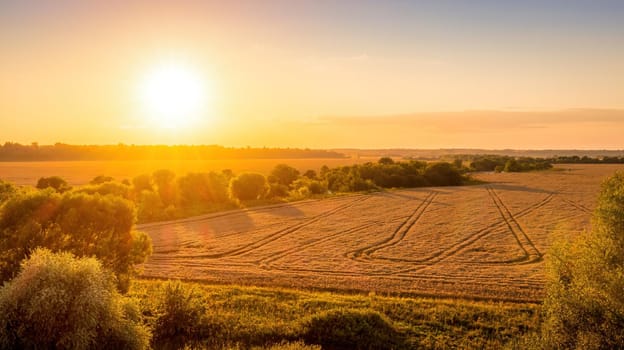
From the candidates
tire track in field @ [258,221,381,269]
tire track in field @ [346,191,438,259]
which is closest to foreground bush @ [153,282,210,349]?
tire track in field @ [258,221,381,269]

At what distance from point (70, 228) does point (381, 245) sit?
22.4 metres

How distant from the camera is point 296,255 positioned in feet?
104

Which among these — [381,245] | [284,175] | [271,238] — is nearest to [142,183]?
[284,175]

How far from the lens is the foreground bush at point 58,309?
1252 cm

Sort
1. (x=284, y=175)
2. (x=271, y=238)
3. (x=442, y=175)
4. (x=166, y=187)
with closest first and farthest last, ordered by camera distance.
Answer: (x=271, y=238) < (x=166, y=187) < (x=284, y=175) < (x=442, y=175)

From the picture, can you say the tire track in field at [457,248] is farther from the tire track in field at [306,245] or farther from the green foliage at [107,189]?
the green foliage at [107,189]

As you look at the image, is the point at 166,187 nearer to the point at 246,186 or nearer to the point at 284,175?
the point at 246,186

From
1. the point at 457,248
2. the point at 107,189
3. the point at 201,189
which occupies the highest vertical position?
the point at 107,189

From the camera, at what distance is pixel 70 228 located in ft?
60.4

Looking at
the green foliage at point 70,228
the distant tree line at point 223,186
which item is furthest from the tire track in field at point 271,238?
the green foliage at point 70,228

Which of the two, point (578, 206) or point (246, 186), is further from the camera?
point (246, 186)

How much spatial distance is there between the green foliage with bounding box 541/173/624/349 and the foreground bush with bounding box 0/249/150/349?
1429cm

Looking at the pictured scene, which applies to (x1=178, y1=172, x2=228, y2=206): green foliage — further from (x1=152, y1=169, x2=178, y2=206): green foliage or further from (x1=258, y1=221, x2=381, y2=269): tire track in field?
(x1=258, y1=221, x2=381, y2=269): tire track in field

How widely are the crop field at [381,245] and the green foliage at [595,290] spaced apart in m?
2.67
